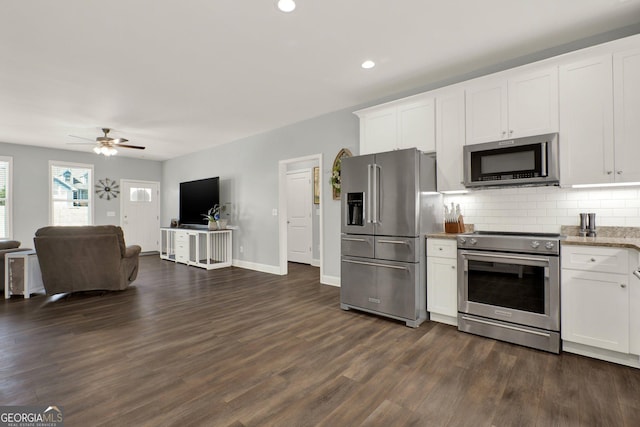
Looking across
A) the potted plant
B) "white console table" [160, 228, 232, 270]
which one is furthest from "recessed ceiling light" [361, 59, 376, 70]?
the potted plant

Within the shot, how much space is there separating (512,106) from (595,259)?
1.49 metres

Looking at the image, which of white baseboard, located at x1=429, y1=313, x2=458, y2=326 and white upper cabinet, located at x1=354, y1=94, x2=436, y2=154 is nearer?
white baseboard, located at x1=429, y1=313, x2=458, y2=326

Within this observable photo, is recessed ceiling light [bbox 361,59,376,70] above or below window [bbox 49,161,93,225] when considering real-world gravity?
above

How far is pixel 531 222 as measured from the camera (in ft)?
10.1

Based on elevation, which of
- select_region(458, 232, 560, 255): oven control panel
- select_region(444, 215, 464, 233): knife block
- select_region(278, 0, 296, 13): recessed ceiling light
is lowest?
select_region(458, 232, 560, 255): oven control panel

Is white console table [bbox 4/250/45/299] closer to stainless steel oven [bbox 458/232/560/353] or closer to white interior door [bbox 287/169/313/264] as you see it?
white interior door [bbox 287/169/313/264]

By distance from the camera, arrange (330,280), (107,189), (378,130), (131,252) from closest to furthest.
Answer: (378,130) < (131,252) < (330,280) < (107,189)

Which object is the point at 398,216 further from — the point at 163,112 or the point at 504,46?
the point at 163,112

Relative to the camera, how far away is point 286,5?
2.35 m

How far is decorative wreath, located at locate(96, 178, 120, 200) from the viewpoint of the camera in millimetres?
7809

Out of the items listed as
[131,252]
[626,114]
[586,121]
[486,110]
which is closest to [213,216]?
[131,252]

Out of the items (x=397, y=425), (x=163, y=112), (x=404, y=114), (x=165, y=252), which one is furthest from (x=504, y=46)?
(x=165, y=252)

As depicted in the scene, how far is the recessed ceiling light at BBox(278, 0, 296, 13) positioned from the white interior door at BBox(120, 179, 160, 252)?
7.59 meters

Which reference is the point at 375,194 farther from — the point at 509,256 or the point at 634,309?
the point at 634,309
